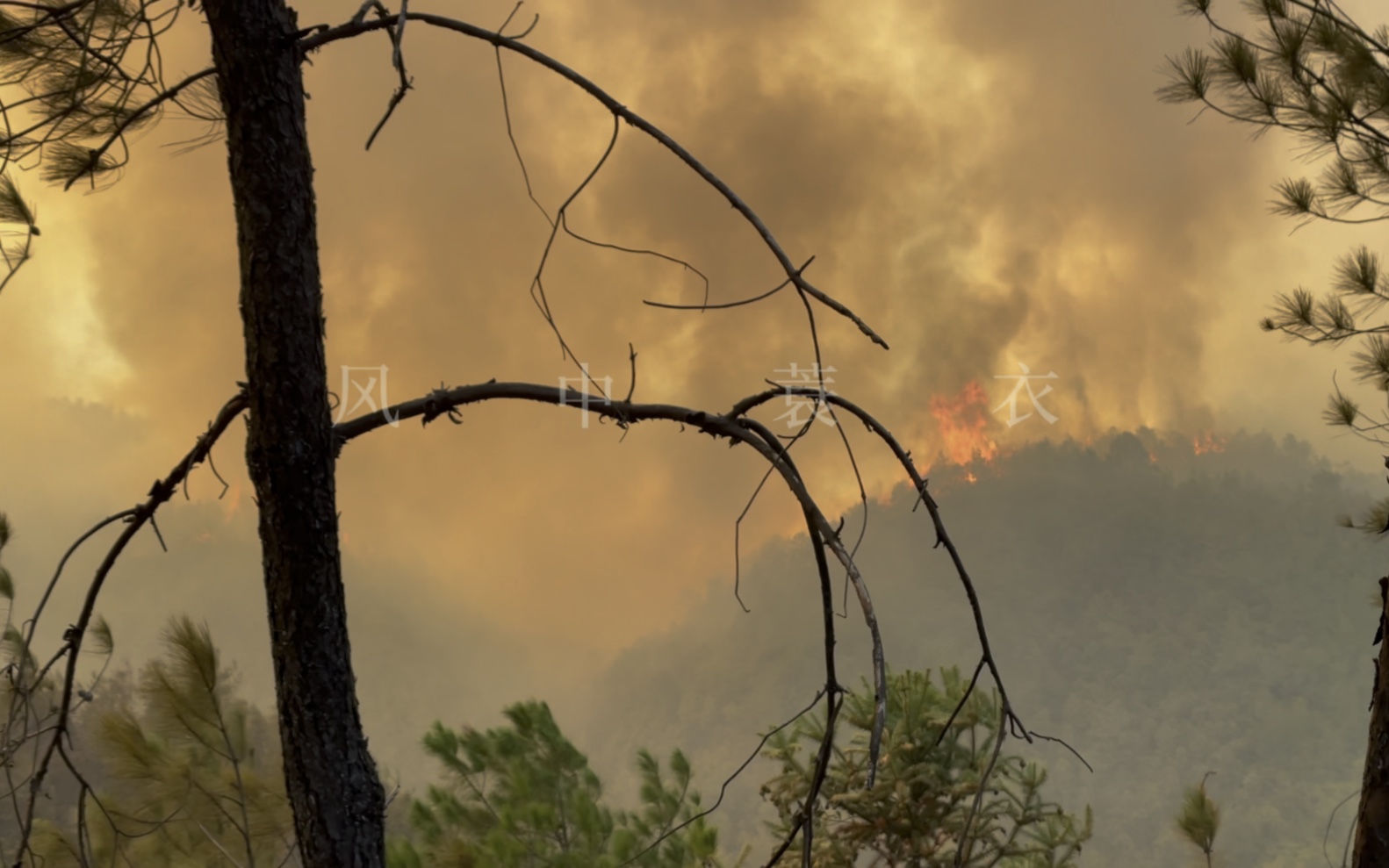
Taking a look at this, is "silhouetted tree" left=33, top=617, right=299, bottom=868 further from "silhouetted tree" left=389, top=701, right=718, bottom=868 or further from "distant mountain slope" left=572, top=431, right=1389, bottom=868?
"distant mountain slope" left=572, top=431, right=1389, bottom=868

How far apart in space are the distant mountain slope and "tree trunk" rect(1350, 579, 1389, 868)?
15.0 feet

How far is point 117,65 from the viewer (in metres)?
0.87

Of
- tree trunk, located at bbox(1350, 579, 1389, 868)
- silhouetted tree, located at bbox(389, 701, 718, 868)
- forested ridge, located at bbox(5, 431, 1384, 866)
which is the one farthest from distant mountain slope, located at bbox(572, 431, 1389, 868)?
tree trunk, located at bbox(1350, 579, 1389, 868)

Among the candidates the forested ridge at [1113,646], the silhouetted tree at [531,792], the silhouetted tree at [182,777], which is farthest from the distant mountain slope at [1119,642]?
the silhouetted tree at [182,777]

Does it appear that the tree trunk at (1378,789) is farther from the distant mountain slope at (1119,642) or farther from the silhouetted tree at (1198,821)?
the distant mountain slope at (1119,642)

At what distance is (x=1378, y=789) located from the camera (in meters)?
0.93

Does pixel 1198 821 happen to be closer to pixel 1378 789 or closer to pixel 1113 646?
pixel 1378 789

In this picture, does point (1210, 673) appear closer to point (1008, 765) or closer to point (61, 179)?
point (1008, 765)

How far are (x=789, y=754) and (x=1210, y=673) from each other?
481 centimetres

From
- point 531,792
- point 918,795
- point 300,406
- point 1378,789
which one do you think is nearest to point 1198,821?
point 1378,789

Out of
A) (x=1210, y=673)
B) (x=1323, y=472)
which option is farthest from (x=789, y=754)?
(x=1323, y=472)

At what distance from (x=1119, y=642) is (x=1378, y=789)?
6.04 m

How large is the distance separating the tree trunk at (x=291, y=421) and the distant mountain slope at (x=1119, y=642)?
4.92m

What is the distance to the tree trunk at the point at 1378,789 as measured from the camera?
0.91 meters
